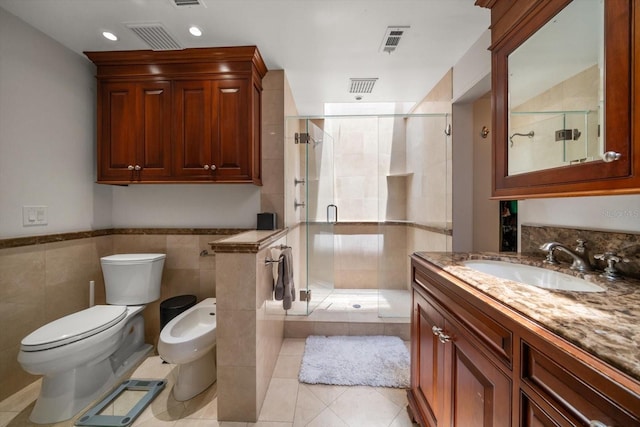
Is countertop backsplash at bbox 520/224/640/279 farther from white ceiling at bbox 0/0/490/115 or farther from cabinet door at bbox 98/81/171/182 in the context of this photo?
cabinet door at bbox 98/81/171/182

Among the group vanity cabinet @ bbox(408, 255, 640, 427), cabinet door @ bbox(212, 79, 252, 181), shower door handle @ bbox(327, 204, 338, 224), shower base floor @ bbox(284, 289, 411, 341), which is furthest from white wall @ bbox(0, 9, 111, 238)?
vanity cabinet @ bbox(408, 255, 640, 427)

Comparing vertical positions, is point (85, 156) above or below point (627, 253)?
above

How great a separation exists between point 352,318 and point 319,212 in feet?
3.76

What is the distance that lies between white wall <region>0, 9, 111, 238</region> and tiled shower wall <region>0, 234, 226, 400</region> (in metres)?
0.16

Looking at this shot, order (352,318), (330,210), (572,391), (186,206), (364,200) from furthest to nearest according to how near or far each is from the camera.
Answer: (364,200) → (330,210) → (352,318) → (186,206) → (572,391)

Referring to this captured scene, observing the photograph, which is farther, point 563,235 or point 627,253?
point 563,235

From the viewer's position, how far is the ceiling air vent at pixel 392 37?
1.64 m

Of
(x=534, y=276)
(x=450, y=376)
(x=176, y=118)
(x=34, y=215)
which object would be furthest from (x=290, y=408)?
(x=176, y=118)

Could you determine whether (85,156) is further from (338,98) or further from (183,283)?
(338,98)

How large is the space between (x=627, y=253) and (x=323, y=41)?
6.45 ft

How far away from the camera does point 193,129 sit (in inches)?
75.9

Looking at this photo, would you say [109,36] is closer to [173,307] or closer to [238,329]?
[173,307]

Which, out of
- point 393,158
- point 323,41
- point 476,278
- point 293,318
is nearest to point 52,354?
point 293,318

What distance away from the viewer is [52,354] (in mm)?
1319
